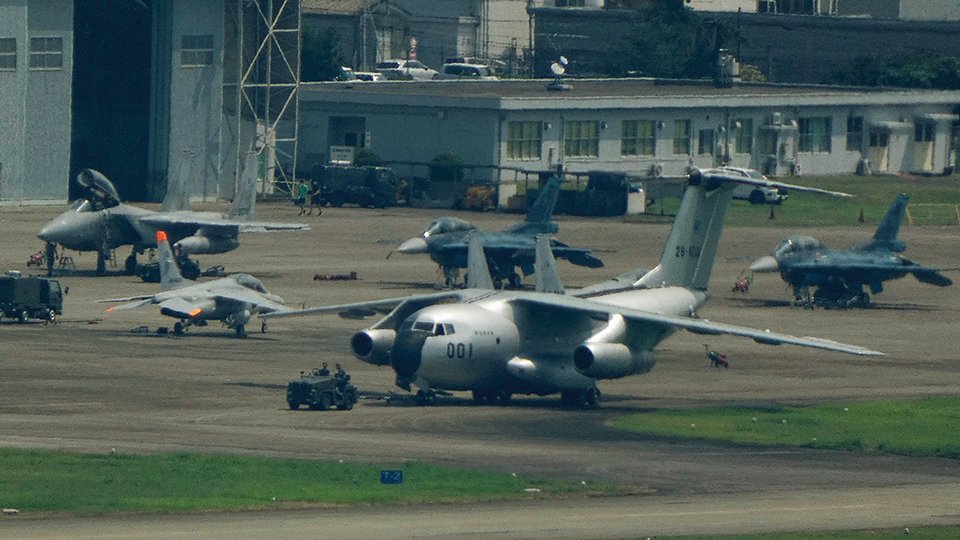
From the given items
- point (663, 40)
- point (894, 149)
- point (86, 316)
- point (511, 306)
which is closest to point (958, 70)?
point (894, 149)

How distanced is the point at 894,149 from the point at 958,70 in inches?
550

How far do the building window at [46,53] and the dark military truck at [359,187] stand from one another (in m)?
16.9

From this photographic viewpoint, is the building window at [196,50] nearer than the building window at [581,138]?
Yes

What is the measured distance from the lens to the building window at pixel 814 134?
141125 millimetres

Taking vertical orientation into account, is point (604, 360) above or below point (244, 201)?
below

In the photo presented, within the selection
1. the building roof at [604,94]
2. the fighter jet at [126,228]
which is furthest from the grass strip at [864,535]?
the building roof at [604,94]

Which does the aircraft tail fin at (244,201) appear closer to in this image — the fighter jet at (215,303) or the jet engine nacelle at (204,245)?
the jet engine nacelle at (204,245)

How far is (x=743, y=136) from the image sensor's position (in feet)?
455

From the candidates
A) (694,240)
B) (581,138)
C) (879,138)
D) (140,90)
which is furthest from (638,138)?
(694,240)

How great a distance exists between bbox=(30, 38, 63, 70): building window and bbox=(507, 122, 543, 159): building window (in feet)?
89.0

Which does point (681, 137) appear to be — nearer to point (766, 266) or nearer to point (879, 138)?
point (879, 138)

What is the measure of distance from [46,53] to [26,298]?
160 ft

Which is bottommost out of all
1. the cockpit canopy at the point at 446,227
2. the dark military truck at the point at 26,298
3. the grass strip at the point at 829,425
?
the grass strip at the point at 829,425

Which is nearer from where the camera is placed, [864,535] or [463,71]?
[864,535]
